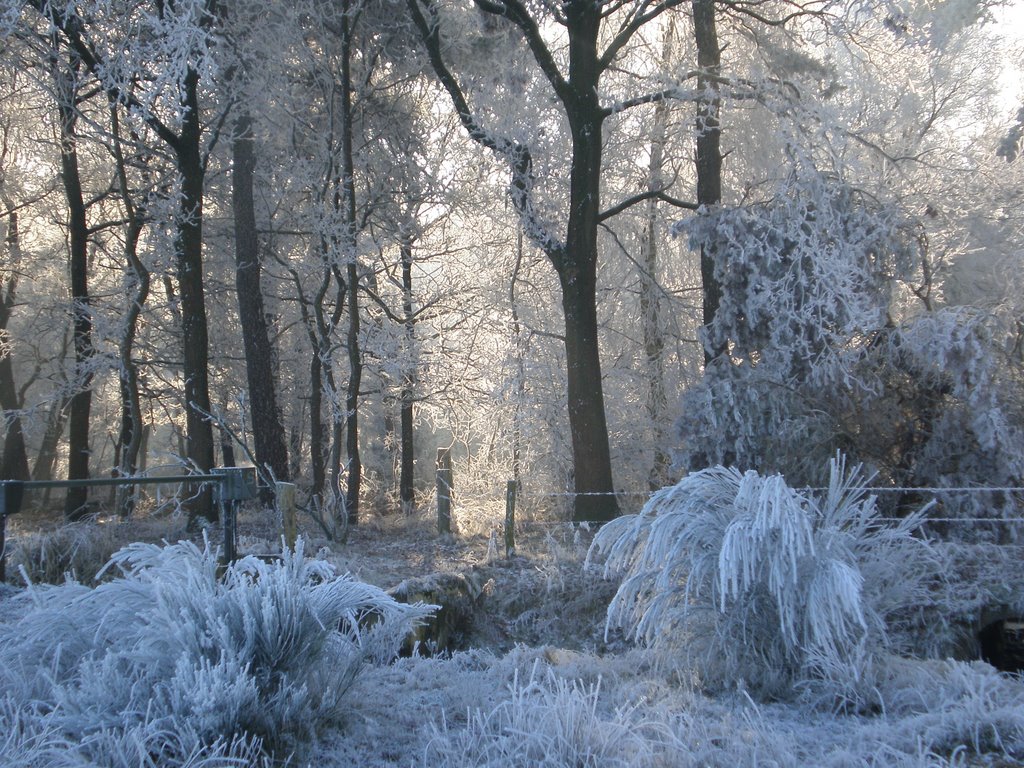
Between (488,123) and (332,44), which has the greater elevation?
(332,44)

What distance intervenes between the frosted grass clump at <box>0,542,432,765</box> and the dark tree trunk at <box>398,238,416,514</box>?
1006cm

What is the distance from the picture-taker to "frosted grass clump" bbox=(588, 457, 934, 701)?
4.45 meters

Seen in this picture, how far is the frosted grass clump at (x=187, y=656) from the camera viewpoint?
3389mm

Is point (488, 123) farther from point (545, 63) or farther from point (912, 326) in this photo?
point (912, 326)

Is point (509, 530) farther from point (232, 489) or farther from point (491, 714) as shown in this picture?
point (491, 714)

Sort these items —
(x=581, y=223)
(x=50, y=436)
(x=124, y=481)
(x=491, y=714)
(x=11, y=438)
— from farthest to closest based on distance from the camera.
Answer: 1. (x=50, y=436)
2. (x=11, y=438)
3. (x=581, y=223)
4. (x=124, y=481)
5. (x=491, y=714)

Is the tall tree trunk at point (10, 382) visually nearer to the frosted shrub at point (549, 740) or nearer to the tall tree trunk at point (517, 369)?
the tall tree trunk at point (517, 369)

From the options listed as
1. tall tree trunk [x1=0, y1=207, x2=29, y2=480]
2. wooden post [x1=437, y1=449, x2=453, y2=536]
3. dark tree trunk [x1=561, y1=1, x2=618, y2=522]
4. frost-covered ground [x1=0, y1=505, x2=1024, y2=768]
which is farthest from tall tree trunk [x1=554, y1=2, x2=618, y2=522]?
tall tree trunk [x1=0, y1=207, x2=29, y2=480]

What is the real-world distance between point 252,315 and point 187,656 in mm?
12653

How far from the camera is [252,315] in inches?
611

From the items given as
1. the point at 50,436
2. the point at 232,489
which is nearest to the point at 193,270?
the point at 232,489

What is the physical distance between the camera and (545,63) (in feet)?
40.0

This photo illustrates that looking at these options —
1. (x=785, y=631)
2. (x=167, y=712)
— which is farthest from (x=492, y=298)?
(x=167, y=712)

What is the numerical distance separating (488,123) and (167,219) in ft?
16.4
